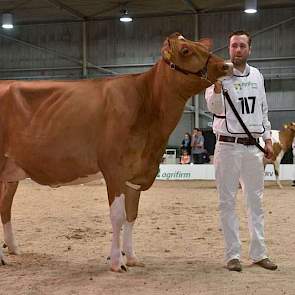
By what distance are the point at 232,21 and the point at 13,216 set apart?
17485mm

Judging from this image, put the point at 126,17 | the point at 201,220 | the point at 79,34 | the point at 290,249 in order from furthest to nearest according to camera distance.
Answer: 1. the point at 79,34
2. the point at 126,17
3. the point at 201,220
4. the point at 290,249

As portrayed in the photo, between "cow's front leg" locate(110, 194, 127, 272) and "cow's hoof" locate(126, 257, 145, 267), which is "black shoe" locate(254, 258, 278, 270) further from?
"cow's front leg" locate(110, 194, 127, 272)

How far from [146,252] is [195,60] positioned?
241 cm

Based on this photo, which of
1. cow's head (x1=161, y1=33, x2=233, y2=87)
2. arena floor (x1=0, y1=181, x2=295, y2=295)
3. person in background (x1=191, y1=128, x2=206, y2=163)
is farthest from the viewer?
person in background (x1=191, y1=128, x2=206, y2=163)

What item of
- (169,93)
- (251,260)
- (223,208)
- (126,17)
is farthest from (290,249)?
(126,17)

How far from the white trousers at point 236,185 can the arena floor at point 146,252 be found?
0.27m

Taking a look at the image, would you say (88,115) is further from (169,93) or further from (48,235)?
(48,235)

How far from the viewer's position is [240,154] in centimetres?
557

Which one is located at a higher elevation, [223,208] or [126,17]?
[126,17]

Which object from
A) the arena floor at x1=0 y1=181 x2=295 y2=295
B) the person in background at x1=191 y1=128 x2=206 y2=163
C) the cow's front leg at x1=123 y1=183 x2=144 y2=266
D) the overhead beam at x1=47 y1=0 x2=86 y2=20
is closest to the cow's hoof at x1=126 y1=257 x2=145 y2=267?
the cow's front leg at x1=123 y1=183 x2=144 y2=266

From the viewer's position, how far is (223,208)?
18.4ft

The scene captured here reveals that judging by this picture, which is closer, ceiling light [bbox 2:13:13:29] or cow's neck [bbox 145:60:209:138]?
cow's neck [bbox 145:60:209:138]

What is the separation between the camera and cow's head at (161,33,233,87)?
5172 millimetres

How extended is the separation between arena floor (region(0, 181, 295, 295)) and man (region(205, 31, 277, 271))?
0.34 m
